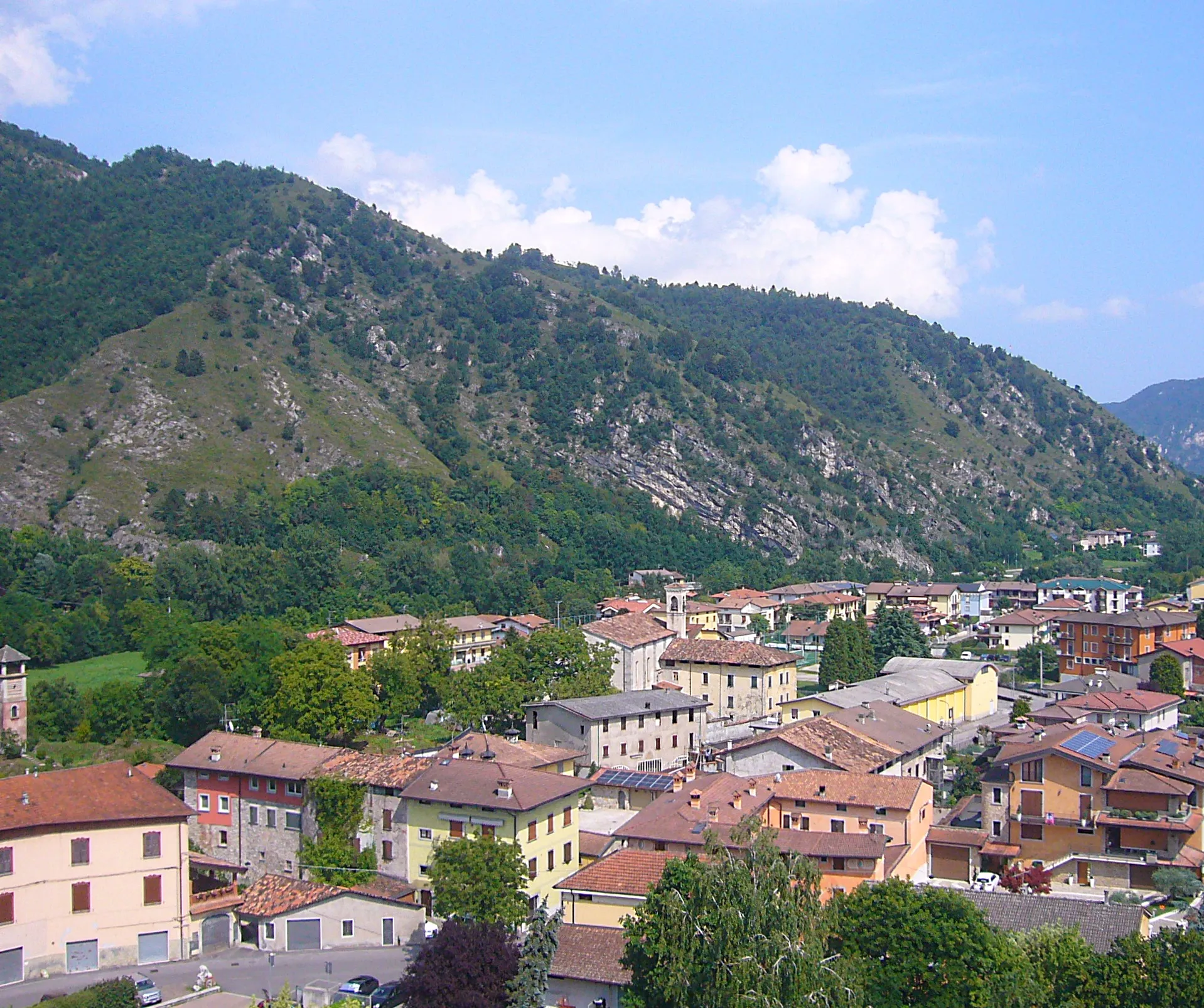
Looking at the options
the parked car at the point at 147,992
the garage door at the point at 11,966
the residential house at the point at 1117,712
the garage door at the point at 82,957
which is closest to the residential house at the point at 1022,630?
the residential house at the point at 1117,712

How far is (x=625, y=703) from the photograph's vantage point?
1982 inches

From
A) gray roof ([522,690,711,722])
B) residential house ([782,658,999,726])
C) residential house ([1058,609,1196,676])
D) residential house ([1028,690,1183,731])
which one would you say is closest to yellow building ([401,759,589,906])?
gray roof ([522,690,711,722])

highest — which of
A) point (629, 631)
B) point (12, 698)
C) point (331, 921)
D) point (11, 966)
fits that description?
point (629, 631)

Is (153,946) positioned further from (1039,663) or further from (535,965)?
(1039,663)

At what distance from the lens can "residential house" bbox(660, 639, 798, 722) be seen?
58312 mm

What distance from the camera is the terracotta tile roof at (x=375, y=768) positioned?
34.6 m

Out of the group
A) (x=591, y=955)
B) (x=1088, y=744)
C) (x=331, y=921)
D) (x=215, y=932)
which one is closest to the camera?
(x=591, y=955)

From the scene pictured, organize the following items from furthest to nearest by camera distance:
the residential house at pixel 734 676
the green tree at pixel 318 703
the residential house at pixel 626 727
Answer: the residential house at pixel 734 676 < the residential house at pixel 626 727 < the green tree at pixel 318 703

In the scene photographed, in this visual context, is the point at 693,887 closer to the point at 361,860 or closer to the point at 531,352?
the point at 361,860

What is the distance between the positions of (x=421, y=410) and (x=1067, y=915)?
119150 mm

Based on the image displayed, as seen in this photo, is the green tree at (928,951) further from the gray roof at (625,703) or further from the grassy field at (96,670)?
the grassy field at (96,670)

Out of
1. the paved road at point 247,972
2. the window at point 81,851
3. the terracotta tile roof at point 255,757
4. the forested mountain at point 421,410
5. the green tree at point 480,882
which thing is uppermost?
the forested mountain at point 421,410

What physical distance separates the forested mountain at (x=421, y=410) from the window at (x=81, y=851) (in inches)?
2761

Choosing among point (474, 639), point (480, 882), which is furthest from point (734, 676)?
point (480, 882)
